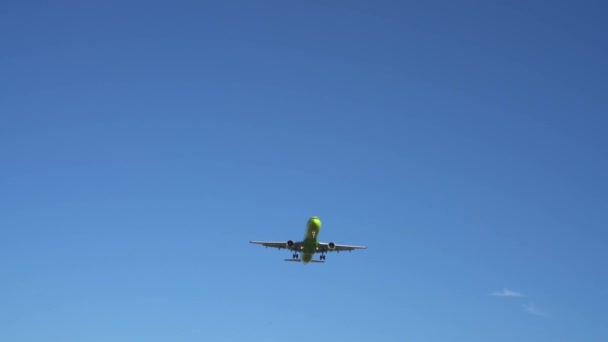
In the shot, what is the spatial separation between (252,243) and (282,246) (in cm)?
511

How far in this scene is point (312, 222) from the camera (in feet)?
457

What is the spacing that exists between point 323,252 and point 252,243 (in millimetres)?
12124

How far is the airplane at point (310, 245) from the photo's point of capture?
140250mm

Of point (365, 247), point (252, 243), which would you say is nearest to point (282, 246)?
point (252, 243)

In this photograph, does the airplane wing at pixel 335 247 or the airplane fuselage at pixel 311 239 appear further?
the airplane wing at pixel 335 247

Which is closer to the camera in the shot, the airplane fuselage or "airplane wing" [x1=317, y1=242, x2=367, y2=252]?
the airplane fuselage

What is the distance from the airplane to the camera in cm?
14025

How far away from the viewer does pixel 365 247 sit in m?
155

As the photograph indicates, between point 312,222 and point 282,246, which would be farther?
point 282,246

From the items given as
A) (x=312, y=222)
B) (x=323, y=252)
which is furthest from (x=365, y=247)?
(x=312, y=222)

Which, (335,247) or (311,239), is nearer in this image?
(311,239)

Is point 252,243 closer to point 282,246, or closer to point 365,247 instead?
point 282,246

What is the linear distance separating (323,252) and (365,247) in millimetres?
8975

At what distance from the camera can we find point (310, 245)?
470ft
